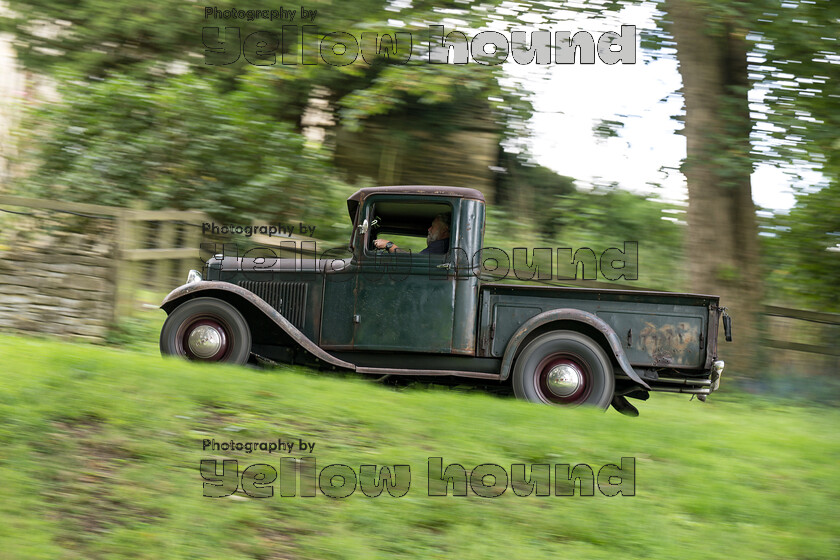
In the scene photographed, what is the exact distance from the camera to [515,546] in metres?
4.07

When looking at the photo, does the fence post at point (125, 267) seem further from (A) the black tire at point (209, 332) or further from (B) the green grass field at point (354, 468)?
(A) the black tire at point (209, 332)

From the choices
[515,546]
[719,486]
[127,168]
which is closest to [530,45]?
[127,168]

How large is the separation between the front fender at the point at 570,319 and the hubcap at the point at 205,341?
240 cm

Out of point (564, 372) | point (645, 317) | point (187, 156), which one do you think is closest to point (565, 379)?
point (564, 372)

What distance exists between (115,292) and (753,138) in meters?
8.08

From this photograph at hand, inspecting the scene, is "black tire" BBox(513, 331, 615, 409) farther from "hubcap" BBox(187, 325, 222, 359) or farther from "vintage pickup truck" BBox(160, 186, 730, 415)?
"hubcap" BBox(187, 325, 222, 359)

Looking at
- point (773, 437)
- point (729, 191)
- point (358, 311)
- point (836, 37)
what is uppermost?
point (836, 37)

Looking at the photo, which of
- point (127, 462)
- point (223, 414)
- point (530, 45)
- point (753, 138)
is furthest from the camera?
point (530, 45)

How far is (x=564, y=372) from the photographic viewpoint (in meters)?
6.29

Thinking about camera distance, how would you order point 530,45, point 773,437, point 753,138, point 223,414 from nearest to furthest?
point 223,414 < point 773,437 < point 753,138 < point 530,45

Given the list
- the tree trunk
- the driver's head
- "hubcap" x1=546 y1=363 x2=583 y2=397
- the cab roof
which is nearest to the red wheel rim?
the cab roof

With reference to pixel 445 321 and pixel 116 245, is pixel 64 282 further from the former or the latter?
pixel 445 321

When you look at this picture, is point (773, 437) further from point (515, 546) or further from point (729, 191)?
point (729, 191)

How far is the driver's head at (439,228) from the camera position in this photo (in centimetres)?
668
